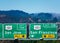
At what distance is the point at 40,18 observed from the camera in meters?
53.9

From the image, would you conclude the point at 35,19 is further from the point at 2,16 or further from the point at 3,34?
the point at 3,34

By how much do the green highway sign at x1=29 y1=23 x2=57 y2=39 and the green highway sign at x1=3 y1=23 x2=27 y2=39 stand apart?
58 centimetres

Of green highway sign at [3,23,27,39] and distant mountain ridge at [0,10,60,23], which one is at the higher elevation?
distant mountain ridge at [0,10,60,23]

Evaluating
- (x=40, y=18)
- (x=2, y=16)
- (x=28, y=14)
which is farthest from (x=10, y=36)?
(x=2, y=16)

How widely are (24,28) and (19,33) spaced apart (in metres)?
0.61

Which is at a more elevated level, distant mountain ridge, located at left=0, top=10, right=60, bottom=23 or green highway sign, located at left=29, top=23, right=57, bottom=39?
distant mountain ridge, located at left=0, top=10, right=60, bottom=23

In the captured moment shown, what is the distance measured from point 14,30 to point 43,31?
2.36m

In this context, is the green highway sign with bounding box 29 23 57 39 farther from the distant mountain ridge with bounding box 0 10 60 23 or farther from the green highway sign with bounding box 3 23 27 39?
the distant mountain ridge with bounding box 0 10 60 23

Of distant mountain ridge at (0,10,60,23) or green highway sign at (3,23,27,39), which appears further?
distant mountain ridge at (0,10,60,23)

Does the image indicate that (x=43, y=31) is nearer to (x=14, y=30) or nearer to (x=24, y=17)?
(x=14, y=30)

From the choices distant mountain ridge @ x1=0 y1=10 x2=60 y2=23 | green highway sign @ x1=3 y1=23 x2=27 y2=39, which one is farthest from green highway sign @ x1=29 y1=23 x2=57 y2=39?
distant mountain ridge @ x1=0 y1=10 x2=60 y2=23

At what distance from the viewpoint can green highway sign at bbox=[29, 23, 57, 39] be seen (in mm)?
20312

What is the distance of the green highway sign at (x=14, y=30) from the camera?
20.4 m

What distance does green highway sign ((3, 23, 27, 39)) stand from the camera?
66.8 ft
